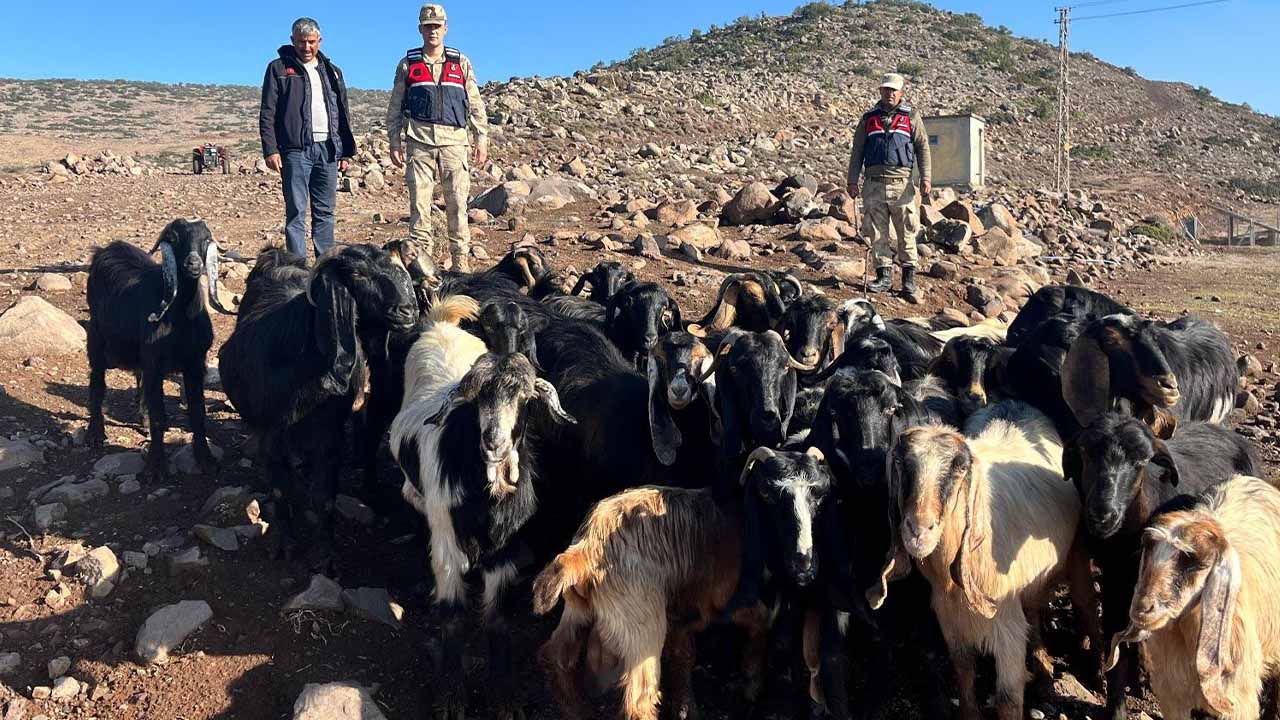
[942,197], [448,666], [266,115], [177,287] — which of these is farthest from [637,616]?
[942,197]

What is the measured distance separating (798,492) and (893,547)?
48 centimetres

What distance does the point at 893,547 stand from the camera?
Result: 165 inches

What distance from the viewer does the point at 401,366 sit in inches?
263

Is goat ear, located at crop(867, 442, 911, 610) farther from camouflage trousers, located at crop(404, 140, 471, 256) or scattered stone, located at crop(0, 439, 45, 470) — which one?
camouflage trousers, located at crop(404, 140, 471, 256)

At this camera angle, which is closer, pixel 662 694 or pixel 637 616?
pixel 637 616

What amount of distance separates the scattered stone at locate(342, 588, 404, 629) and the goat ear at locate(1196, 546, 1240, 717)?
3.86 meters

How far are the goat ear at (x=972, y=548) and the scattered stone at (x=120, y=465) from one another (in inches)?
218

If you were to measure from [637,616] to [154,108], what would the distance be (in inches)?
2434

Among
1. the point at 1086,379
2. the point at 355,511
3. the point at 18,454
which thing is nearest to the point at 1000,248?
the point at 1086,379

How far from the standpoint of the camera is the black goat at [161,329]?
6910 mm

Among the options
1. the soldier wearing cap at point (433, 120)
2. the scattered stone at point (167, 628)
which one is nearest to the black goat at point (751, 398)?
the scattered stone at point (167, 628)

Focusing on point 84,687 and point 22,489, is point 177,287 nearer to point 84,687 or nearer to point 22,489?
point 22,489

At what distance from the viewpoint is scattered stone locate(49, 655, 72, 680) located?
488 centimetres

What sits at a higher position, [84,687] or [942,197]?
[942,197]
